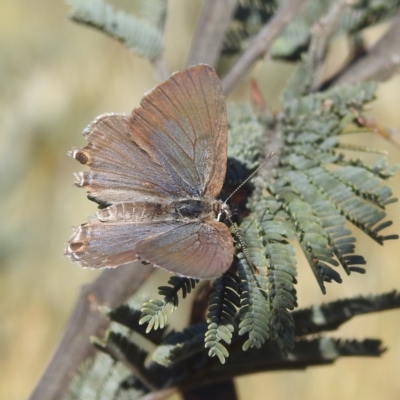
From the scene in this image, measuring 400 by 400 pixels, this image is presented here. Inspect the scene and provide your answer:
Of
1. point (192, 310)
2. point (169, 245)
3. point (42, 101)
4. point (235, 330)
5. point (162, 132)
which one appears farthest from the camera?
point (42, 101)

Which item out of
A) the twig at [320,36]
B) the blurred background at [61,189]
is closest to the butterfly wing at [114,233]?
the twig at [320,36]

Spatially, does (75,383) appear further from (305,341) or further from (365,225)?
(365,225)

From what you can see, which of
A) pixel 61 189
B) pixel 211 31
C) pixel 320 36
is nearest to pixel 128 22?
pixel 211 31

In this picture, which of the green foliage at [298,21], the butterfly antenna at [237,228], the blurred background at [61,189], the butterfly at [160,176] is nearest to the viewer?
the butterfly antenna at [237,228]

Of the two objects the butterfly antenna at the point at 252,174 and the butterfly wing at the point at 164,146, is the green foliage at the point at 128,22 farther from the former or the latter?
the butterfly antenna at the point at 252,174

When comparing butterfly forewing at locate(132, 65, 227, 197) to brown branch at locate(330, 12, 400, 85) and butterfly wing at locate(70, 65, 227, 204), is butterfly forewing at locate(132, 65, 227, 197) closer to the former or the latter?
butterfly wing at locate(70, 65, 227, 204)

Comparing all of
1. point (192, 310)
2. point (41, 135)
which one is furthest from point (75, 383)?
point (41, 135)

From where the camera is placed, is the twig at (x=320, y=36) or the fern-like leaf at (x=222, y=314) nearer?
the fern-like leaf at (x=222, y=314)

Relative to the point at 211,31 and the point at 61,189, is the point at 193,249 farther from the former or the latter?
the point at 61,189
